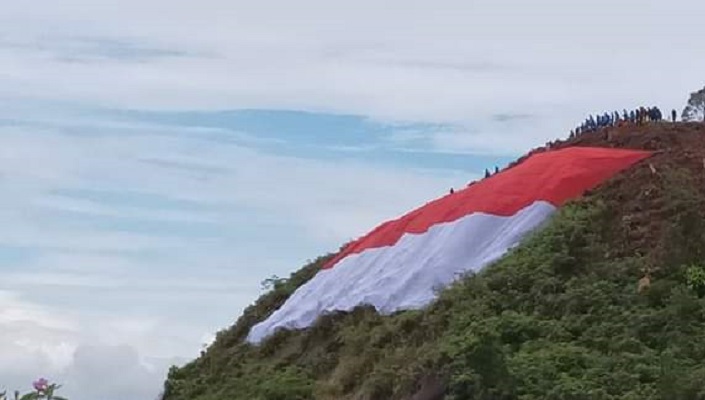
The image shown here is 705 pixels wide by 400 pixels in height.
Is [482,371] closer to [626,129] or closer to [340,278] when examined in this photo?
[340,278]

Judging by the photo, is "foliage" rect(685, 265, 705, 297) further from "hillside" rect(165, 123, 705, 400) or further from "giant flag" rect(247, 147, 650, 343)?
"giant flag" rect(247, 147, 650, 343)

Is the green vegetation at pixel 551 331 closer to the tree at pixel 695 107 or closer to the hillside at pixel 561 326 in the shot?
the hillside at pixel 561 326

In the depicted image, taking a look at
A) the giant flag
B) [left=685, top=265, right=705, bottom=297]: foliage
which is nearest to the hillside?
[left=685, top=265, right=705, bottom=297]: foliage

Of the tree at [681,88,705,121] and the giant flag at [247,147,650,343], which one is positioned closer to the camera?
the giant flag at [247,147,650,343]

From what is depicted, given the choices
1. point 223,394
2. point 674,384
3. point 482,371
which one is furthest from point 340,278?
point 674,384

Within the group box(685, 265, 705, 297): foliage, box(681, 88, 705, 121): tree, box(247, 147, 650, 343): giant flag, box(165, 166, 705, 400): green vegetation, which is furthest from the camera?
box(681, 88, 705, 121): tree

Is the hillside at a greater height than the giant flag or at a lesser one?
lesser
